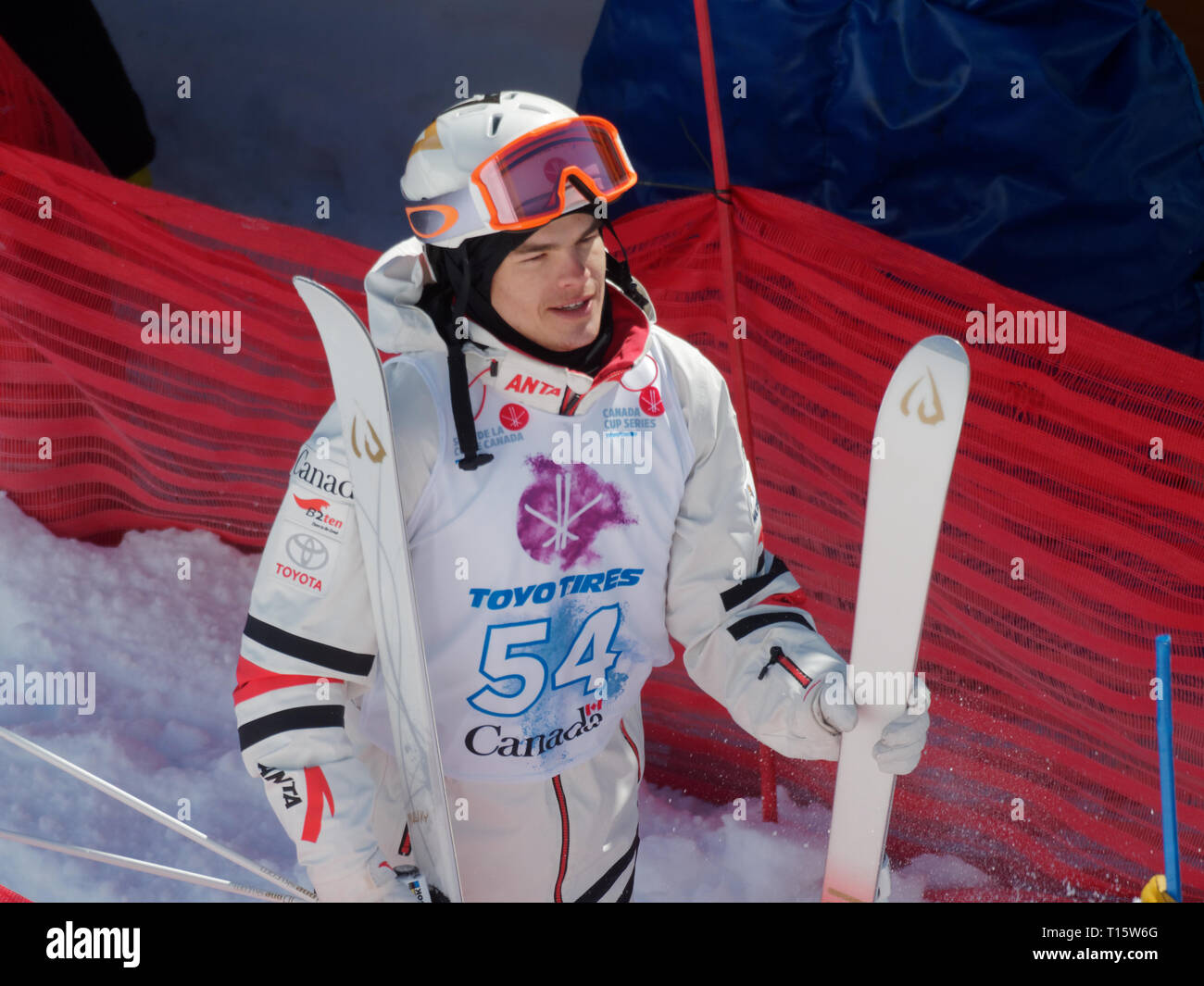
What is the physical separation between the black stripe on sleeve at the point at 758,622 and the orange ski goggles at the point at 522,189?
0.75 m

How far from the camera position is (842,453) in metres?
3.29

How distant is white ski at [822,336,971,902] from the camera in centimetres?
186

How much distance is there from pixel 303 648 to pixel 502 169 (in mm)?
788

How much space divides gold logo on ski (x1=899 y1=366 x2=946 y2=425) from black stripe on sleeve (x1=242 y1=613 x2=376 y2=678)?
91cm

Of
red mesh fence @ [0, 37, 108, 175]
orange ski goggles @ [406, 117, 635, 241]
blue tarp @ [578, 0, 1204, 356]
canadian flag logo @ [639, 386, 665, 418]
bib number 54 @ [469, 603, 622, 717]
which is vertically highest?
red mesh fence @ [0, 37, 108, 175]

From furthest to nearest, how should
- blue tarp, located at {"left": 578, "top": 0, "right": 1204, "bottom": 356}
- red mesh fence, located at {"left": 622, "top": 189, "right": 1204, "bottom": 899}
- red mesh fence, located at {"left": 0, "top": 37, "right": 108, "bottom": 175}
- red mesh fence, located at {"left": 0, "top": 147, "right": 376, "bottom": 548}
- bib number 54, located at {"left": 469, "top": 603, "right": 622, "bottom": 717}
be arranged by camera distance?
red mesh fence, located at {"left": 0, "top": 37, "right": 108, "bottom": 175}
red mesh fence, located at {"left": 0, "top": 147, "right": 376, "bottom": 548}
blue tarp, located at {"left": 578, "top": 0, "right": 1204, "bottom": 356}
red mesh fence, located at {"left": 622, "top": 189, "right": 1204, "bottom": 899}
bib number 54, located at {"left": 469, "top": 603, "right": 622, "bottom": 717}

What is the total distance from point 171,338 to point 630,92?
1.61 meters

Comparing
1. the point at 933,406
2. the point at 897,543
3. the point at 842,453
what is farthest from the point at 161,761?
the point at 933,406

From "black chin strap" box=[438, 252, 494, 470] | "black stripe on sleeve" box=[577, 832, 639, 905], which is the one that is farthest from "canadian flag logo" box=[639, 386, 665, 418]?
"black stripe on sleeve" box=[577, 832, 639, 905]

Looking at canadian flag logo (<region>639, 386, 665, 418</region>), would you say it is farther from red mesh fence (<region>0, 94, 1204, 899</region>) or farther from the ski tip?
red mesh fence (<region>0, 94, 1204, 899</region>)

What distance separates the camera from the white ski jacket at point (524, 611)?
1.93 meters

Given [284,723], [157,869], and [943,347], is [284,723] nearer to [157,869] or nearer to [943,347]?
[157,869]

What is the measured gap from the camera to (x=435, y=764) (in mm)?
1993

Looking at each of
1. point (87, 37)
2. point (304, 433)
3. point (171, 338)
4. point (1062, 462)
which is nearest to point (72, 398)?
point (171, 338)
